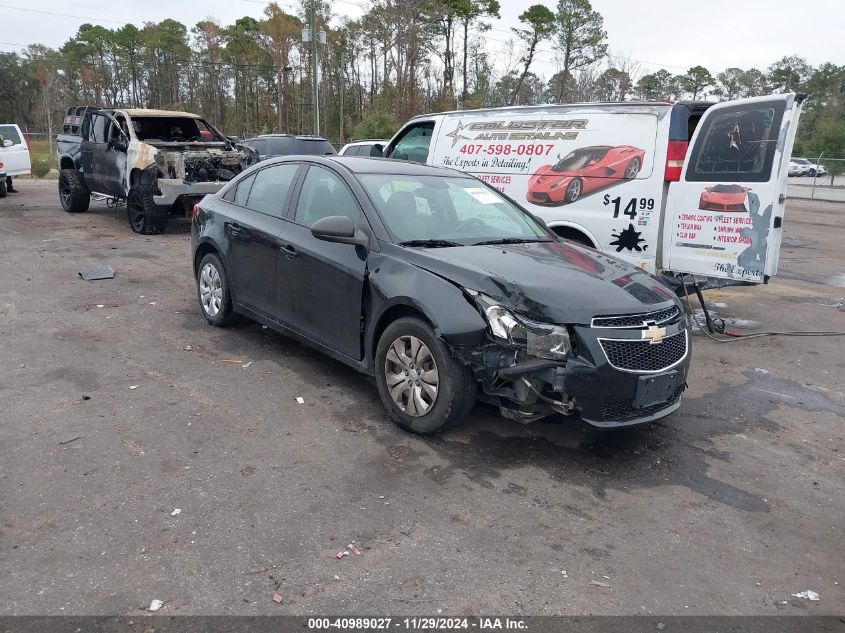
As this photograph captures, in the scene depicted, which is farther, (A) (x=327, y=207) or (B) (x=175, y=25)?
(B) (x=175, y=25)

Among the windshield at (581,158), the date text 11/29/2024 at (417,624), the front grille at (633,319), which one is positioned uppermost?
the windshield at (581,158)

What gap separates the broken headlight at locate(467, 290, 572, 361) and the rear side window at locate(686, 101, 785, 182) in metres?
3.63

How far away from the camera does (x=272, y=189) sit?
19.1 ft

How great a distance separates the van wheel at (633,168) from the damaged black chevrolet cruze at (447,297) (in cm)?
194

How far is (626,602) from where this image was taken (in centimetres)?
285

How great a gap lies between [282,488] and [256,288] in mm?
2522

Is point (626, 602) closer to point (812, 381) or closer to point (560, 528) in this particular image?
point (560, 528)

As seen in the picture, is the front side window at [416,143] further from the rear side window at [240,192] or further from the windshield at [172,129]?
the windshield at [172,129]

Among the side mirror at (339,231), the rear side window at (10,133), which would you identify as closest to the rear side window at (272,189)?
the side mirror at (339,231)

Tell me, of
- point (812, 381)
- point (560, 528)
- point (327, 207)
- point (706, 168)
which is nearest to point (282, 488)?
point (560, 528)

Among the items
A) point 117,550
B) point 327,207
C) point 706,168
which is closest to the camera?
point 117,550

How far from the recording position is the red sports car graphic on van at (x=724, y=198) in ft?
20.9

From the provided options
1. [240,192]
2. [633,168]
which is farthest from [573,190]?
[240,192]

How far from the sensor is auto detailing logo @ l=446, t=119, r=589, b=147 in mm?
7555
